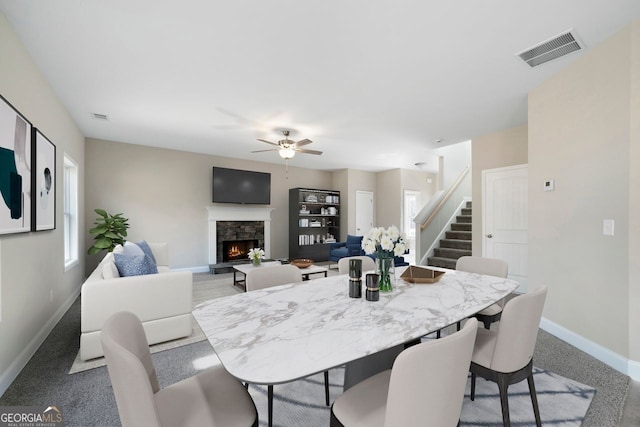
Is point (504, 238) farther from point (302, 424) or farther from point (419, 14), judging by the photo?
point (302, 424)

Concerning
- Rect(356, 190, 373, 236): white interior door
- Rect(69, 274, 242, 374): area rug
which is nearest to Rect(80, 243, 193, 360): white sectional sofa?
Rect(69, 274, 242, 374): area rug

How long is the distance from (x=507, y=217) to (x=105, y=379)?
527cm

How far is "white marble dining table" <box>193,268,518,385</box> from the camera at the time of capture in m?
0.92

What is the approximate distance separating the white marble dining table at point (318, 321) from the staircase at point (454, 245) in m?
4.14

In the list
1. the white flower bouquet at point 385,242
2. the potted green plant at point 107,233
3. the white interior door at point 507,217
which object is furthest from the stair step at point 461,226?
the potted green plant at point 107,233

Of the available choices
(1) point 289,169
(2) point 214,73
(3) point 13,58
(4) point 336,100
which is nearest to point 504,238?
(4) point 336,100

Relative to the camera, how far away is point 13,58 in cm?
222

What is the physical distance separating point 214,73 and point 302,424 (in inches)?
120

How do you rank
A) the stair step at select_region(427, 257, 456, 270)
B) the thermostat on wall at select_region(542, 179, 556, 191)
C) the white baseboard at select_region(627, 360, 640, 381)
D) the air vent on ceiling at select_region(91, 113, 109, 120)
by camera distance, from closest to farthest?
the white baseboard at select_region(627, 360, 640, 381) → the thermostat on wall at select_region(542, 179, 556, 191) → the air vent on ceiling at select_region(91, 113, 109, 120) → the stair step at select_region(427, 257, 456, 270)

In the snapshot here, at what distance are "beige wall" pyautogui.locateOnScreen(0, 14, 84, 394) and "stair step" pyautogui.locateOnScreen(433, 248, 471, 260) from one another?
6.26 m

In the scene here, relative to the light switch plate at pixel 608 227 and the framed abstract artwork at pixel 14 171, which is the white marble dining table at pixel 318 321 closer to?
the light switch plate at pixel 608 227

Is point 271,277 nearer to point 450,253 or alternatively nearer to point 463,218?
point 450,253

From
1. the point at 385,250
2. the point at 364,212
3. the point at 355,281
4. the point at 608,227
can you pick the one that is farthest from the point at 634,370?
the point at 364,212

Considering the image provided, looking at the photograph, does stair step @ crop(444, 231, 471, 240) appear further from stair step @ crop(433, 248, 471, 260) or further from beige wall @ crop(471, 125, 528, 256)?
beige wall @ crop(471, 125, 528, 256)
